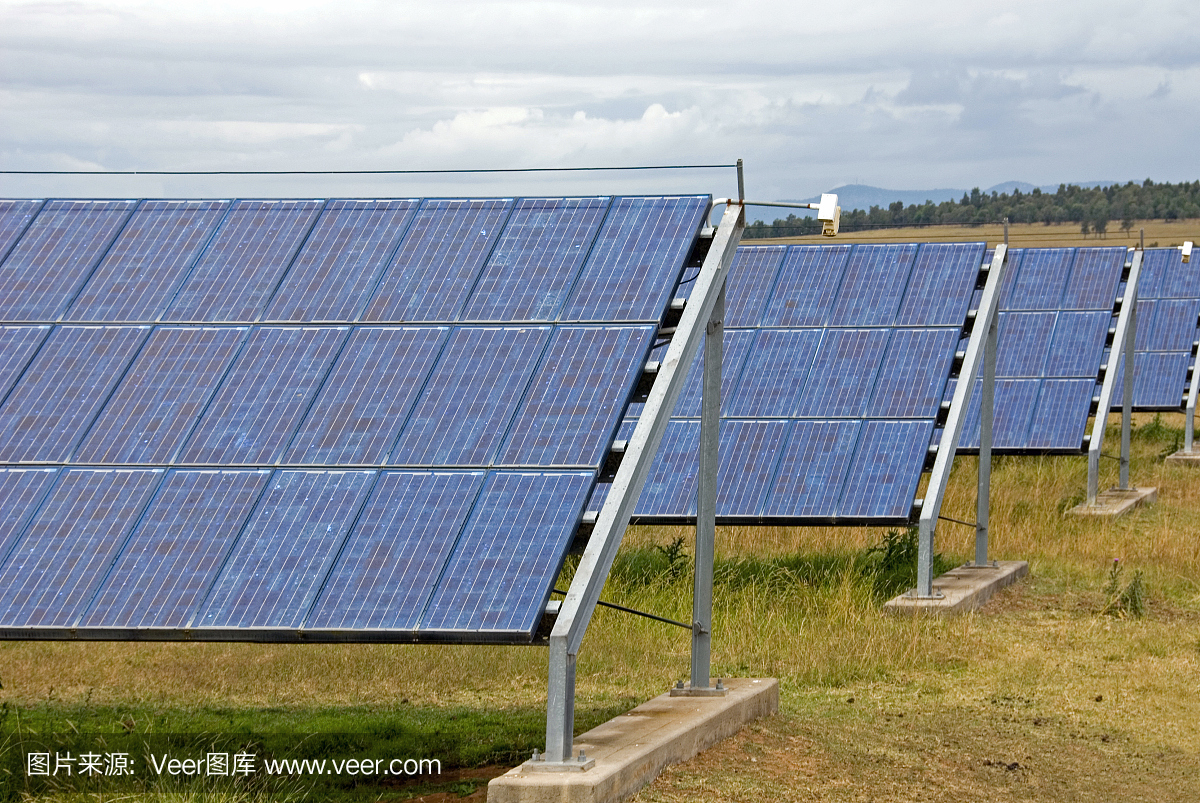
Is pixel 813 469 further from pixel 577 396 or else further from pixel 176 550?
pixel 176 550

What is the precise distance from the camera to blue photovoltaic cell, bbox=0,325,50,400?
10152 millimetres

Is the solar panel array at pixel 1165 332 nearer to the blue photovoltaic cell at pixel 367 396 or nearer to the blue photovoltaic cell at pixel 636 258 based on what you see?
the blue photovoltaic cell at pixel 636 258

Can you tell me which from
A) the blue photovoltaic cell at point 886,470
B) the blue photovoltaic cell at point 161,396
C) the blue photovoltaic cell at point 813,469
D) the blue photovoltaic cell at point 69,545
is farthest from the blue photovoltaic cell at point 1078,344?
the blue photovoltaic cell at point 69,545

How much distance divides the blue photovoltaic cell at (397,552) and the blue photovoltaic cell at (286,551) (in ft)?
0.33

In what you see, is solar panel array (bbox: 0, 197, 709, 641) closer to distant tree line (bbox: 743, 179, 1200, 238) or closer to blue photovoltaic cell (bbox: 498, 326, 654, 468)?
blue photovoltaic cell (bbox: 498, 326, 654, 468)

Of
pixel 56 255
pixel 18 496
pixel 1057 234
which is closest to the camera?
pixel 18 496

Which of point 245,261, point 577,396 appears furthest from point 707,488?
point 245,261

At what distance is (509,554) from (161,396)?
2719 millimetres

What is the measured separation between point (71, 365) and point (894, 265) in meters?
11.3

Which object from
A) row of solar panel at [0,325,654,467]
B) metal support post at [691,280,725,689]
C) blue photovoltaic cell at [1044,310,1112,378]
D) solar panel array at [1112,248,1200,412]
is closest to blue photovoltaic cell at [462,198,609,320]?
row of solar panel at [0,325,654,467]

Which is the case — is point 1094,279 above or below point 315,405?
above

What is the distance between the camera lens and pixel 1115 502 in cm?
2303

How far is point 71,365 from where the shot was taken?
10195 mm

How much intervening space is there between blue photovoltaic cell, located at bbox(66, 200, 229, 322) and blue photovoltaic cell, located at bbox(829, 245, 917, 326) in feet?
28.7
